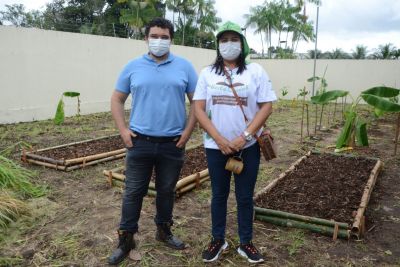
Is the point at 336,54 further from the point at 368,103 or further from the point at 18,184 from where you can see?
the point at 18,184

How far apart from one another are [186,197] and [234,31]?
2.26m

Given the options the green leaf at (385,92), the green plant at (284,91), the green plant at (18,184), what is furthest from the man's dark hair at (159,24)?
the green plant at (284,91)

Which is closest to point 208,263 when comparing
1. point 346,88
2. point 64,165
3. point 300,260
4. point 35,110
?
point 300,260

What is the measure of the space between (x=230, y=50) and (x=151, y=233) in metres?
1.79

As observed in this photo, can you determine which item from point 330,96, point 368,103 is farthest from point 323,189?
point 330,96

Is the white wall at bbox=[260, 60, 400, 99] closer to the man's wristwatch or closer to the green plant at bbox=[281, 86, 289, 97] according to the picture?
the green plant at bbox=[281, 86, 289, 97]

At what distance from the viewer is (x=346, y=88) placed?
1675cm

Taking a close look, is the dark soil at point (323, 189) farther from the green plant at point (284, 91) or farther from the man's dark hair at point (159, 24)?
the green plant at point (284, 91)

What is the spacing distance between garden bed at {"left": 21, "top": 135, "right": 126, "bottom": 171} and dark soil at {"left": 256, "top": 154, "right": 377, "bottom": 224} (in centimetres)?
273

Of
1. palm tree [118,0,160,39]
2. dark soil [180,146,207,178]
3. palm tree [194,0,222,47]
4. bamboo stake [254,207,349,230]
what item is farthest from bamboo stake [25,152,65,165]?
palm tree [194,0,222,47]

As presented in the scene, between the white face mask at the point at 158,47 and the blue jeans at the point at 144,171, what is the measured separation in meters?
0.64

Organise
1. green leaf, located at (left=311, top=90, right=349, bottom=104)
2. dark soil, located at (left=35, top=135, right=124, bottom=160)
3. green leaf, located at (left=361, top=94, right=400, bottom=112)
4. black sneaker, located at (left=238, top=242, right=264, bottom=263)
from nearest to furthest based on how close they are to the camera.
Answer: black sneaker, located at (left=238, top=242, right=264, bottom=263) → green leaf, located at (left=361, top=94, right=400, bottom=112) → dark soil, located at (left=35, top=135, right=124, bottom=160) → green leaf, located at (left=311, top=90, right=349, bottom=104)

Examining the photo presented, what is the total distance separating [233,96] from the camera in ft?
8.31

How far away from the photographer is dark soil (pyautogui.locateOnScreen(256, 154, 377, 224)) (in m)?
3.70
